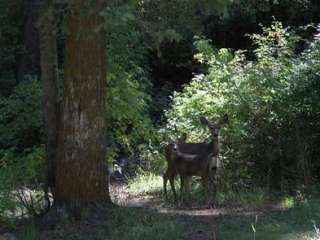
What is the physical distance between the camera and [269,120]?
12.6 metres

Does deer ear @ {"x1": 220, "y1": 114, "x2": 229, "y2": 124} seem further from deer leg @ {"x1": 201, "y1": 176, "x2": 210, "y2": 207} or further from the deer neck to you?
deer leg @ {"x1": 201, "y1": 176, "x2": 210, "y2": 207}

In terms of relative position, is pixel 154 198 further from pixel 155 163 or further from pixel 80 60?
pixel 80 60

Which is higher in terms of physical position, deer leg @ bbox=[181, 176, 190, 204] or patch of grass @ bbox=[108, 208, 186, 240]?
deer leg @ bbox=[181, 176, 190, 204]

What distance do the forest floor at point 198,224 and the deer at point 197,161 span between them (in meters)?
0.63

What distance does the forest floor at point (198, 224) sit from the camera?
869cm

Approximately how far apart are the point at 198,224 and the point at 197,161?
2296mm

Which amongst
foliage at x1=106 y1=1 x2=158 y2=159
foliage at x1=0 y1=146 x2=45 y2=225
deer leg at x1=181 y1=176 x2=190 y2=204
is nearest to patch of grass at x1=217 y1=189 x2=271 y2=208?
deer leg at x1=181 y1=176 x2=190 y2=204

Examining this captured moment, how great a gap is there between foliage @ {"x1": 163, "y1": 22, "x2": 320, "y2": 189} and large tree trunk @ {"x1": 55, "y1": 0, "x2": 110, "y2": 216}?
3.56 meters

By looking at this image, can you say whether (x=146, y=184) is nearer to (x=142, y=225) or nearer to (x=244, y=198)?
(x=244, y=198)

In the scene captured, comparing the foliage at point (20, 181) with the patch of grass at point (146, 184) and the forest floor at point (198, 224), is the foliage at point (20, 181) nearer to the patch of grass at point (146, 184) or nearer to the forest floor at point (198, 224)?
the forest floor at point (198, 224)

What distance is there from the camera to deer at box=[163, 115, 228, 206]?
11.4 metres

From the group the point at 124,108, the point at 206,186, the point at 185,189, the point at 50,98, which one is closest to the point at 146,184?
the point at 124,108

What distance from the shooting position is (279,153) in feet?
40.8

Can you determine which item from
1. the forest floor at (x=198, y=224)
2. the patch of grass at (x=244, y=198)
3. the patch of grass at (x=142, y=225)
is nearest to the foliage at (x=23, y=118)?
the patch of grass at (x=244, y=198)
